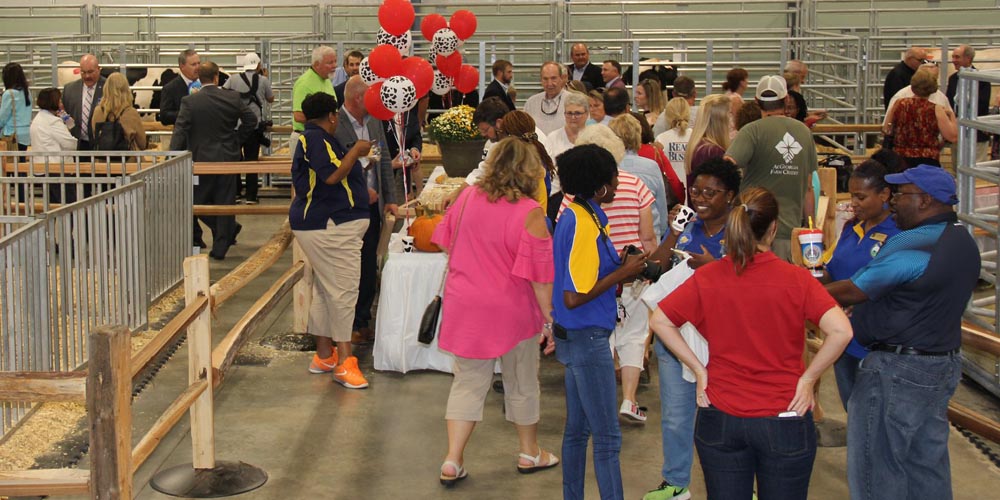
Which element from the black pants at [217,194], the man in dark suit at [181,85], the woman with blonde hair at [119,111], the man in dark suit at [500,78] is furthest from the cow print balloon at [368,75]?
the man in dark suit at [181,85]

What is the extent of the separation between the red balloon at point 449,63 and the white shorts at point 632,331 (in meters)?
4.40

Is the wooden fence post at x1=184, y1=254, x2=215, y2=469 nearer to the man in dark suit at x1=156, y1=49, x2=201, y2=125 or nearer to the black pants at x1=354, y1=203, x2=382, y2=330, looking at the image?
the black pants at x1=354, y1=203, x2=382, y2=330

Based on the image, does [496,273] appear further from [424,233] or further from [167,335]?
[424,233]

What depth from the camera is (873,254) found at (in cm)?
482

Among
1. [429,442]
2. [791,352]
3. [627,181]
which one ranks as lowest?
[429,442]

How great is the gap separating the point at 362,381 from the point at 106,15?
13684 millimetres

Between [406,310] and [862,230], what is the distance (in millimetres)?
3538

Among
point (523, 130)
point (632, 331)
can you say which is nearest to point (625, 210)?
point (632, 331)

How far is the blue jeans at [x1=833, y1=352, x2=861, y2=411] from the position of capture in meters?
5.04

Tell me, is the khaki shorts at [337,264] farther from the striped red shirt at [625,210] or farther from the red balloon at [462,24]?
the red balloon at [462,24]

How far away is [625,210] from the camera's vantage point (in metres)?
6.32

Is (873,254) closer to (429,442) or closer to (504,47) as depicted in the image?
(429,442)

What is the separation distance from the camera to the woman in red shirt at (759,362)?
3.99 metres

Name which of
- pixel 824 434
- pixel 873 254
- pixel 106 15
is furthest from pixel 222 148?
pixel 106 15
